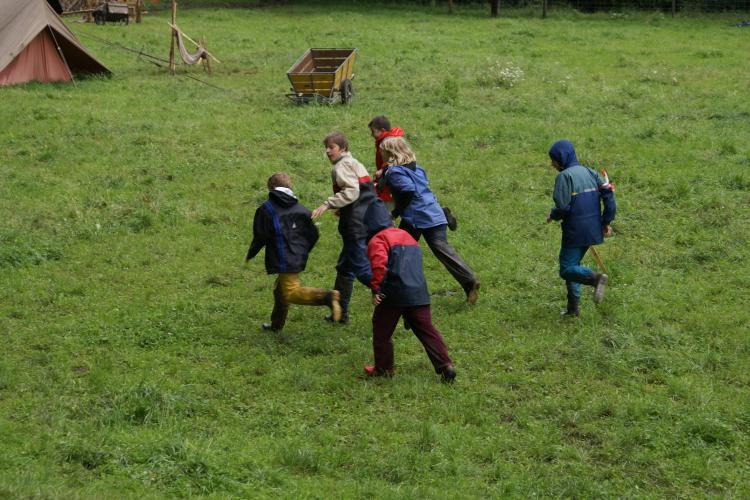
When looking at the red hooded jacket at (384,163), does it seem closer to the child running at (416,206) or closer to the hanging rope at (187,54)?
the child running at (416,206)

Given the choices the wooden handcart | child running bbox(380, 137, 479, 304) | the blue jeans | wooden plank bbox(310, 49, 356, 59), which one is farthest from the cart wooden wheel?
the blue jeans

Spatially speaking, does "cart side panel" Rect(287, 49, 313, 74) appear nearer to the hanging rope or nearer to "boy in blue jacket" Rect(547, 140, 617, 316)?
the hanging rope

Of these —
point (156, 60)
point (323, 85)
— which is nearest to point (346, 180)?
point (323, 85)

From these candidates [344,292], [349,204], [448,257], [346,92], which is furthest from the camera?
[346,92]

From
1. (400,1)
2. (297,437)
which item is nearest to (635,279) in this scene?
(297,437)

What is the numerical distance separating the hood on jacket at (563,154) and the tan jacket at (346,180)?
199 centimetres

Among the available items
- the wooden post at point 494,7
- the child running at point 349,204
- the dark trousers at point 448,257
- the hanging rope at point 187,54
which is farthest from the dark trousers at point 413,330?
the wooden post at point 494,7

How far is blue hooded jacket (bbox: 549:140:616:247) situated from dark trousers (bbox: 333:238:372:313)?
2008 mm

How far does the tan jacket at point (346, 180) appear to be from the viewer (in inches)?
360

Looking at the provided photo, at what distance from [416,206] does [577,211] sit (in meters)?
1.66

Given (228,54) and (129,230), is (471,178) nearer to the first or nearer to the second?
(129,230)

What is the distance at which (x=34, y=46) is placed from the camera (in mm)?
20594

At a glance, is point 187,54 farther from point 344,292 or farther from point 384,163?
point 344,292

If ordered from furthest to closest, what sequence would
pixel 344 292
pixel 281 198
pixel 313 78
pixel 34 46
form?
pixel 34 46 < pixel 313 78 < pixel 344 292 < pixel 281 198
